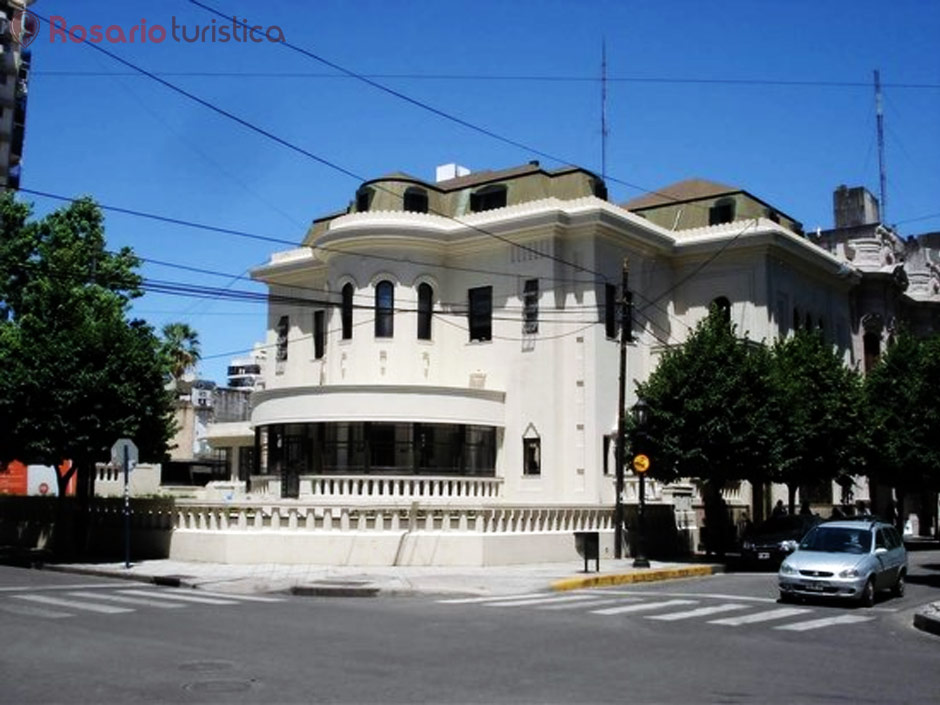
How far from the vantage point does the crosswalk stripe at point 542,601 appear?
17.3 meters

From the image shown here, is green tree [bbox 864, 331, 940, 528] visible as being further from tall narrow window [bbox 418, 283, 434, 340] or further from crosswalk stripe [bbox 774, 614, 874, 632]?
tall narrow window [bbox 418, 283, 434, 340]

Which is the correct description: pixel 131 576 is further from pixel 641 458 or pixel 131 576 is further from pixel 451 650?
pixel 451 650

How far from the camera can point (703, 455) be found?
2819cm

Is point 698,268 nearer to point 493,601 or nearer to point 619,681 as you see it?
point 493,601

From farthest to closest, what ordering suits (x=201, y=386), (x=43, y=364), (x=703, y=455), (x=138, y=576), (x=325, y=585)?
(x=201, y=386) → (x=703, y=455) → (x=43, y=364) → (x=138, y=576) → (x=325, y=585)

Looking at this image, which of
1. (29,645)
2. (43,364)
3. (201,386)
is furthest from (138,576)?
(201,386)

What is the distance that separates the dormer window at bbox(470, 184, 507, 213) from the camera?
3753 cm

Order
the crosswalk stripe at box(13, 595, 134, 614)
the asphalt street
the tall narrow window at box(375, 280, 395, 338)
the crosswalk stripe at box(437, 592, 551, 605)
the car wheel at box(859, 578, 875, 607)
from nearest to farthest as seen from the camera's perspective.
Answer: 1. the asphalt street
2. the crosswalk stripe at box(13, 595, 134, 614)
3. the crosswalk stripe at box(437, 592, 551, 605)
4. the car wheel at box(859, 578, 875, 607)
5. the tall narrow window at box(375, 280, 395, 338)

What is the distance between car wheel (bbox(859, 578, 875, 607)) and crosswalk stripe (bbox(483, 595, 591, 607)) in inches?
192

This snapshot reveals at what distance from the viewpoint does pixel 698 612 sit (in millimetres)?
16281

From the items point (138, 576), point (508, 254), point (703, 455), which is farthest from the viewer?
point (508, 254)

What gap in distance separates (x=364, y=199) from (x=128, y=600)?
23579mm

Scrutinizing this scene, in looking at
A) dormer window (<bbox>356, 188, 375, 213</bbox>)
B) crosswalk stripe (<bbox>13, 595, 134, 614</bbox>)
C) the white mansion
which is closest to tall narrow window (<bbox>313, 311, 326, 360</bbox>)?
the white mansion

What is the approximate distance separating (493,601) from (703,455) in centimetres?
1204
